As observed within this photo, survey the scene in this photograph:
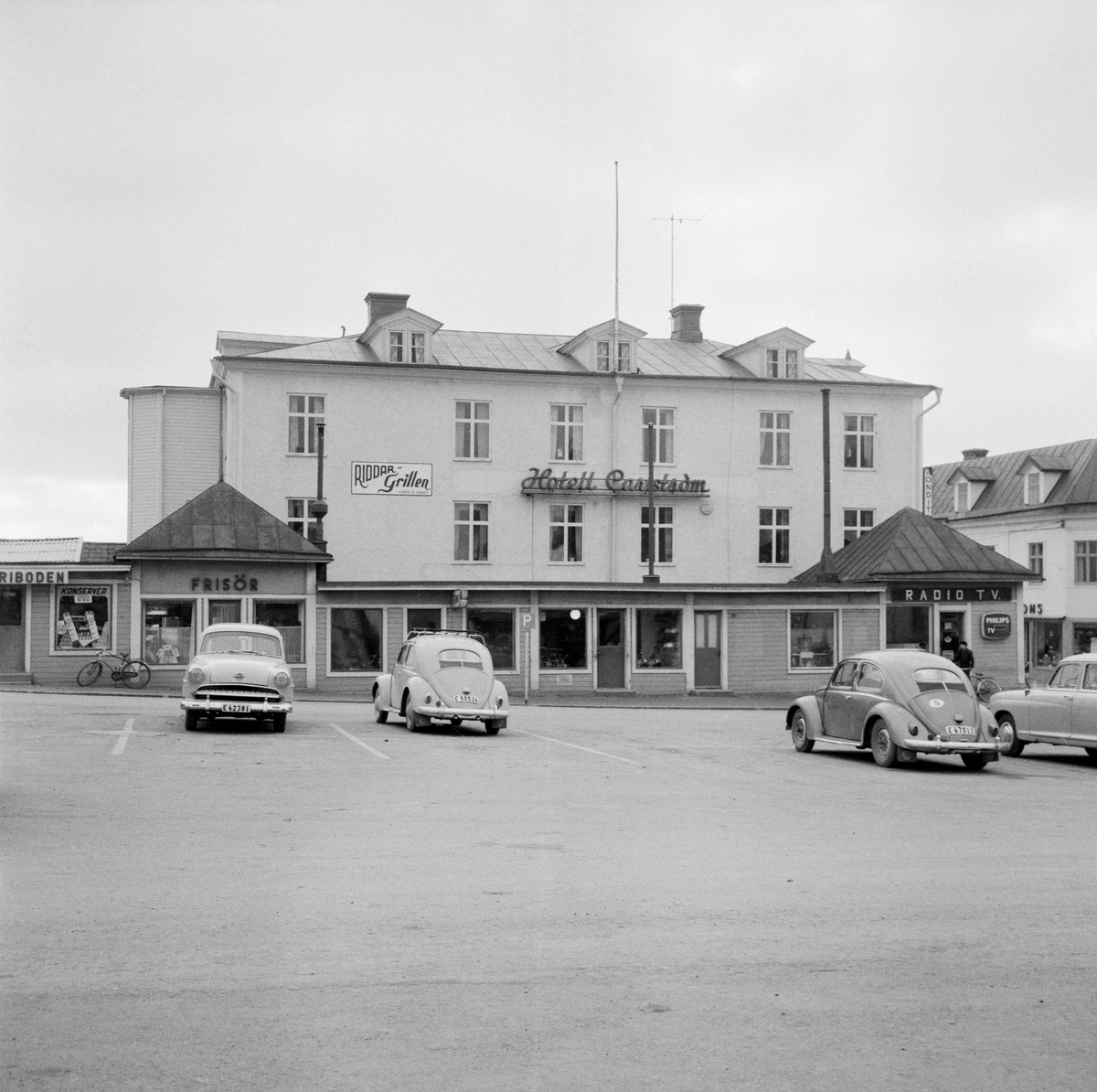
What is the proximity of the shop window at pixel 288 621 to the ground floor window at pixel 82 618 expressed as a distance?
4042mm

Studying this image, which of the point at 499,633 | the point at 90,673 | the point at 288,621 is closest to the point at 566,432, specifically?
the point at 499,633

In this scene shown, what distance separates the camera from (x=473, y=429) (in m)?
47.1

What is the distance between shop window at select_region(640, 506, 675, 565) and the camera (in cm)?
4819

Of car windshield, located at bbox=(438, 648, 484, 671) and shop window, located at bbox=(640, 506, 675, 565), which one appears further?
shop window, located at bbox=(640, 506, 675, 565)

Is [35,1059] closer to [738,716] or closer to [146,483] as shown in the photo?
[738,716]

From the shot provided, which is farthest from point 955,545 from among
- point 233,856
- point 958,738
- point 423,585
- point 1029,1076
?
point 1029,1076

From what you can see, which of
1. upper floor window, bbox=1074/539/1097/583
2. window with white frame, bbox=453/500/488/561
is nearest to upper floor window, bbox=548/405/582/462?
window with white frame, bbox=453/500/488/561

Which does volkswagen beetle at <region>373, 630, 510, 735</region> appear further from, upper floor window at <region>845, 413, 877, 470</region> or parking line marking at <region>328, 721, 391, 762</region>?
upper floor window at <region>845, 413, 877, 470</region>

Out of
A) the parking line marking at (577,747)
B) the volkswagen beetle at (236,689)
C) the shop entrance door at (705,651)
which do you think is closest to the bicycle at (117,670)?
the volkswagen beetle at (236,689)

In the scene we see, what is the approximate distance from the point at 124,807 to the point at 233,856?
3.25 m

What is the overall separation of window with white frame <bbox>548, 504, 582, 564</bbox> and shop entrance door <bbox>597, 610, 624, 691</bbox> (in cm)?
555

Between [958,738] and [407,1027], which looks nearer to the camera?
[407,1027]

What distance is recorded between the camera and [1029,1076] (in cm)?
590

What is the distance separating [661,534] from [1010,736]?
25357 millimetres
